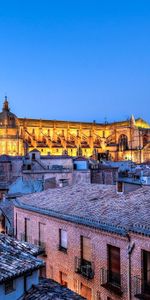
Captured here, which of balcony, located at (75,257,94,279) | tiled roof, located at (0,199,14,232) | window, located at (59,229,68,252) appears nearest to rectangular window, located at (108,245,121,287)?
balcony, located at (75,257,94,279)

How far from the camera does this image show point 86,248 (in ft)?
49.9

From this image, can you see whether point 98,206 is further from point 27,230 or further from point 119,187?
point 27,230

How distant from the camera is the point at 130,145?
359ft

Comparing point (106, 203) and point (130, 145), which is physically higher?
point (130, 145)

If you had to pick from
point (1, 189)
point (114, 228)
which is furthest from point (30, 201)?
point (1, 189)

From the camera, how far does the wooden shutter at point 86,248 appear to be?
15005 millimetres

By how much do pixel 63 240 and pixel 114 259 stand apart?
3625 mm

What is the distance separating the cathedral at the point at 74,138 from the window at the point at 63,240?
2802 inches

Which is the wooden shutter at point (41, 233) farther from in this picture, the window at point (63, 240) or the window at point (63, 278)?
the window at point (63, 278)

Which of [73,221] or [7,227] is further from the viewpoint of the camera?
[7,227]

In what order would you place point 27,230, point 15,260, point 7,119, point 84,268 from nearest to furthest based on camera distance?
1. point 15,260
2. point 84,268
3. point 27,230
4. point 7,119

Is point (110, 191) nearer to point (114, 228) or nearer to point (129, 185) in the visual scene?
point (129, 185)

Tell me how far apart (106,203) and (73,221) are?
168 cm

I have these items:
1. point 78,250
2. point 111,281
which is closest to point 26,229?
point 78,250
